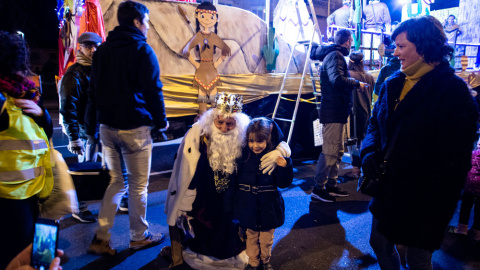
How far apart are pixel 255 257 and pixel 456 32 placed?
7.73m

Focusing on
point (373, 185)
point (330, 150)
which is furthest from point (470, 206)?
point (373, 185)

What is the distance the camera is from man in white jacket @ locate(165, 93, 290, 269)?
2473 millimetres

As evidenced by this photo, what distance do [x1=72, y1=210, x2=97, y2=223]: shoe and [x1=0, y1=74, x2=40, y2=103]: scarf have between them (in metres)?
2.19

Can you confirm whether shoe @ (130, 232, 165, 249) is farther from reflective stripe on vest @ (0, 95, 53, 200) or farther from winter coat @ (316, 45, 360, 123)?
winter coat @ (316, 45, 360, 123)

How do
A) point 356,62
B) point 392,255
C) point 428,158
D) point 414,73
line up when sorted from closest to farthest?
point 428,158, point 414,73, point 392,255, point 356,62

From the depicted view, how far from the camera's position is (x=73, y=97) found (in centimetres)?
323

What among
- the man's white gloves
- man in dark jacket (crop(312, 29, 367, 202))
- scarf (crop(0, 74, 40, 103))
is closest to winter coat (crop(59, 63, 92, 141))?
scarf (crop(0, 74, 40, 103))

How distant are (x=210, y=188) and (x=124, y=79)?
1112mm

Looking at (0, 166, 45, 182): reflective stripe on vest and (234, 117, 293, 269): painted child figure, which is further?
(234, 117, 293, 269): painted child figure

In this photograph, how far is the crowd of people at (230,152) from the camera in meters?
1.55

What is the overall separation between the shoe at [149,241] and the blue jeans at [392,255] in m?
1.93

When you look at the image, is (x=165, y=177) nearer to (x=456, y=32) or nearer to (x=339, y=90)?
(x=339, y=90)

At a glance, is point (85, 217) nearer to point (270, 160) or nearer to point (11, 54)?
point (270, 160)

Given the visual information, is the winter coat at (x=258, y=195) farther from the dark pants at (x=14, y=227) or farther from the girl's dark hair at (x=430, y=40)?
the dark pants at (x=14, y=227)
